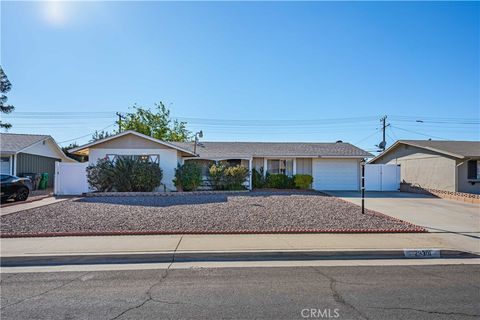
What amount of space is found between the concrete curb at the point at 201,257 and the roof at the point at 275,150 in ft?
53.1

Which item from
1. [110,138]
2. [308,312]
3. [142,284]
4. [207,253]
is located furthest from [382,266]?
[110,138]

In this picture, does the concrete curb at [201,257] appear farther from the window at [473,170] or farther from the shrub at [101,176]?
the window at [473,170]

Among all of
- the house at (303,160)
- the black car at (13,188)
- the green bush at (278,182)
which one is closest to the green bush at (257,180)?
the green bush at (278,182)

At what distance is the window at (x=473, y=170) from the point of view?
65.6 feet

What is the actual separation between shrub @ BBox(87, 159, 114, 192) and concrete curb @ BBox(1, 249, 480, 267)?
461 inches

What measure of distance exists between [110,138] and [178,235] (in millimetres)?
13273

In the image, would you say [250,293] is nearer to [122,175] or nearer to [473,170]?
[122,175]

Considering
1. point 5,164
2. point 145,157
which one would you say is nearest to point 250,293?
point 145,157

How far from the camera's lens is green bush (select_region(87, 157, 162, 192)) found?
17250 millimetres

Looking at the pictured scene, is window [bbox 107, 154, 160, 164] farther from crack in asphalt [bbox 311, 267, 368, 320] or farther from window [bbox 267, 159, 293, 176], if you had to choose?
crack in asphalt [bbox 311, 267, 368, 320]

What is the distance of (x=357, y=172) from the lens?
77.1 feet

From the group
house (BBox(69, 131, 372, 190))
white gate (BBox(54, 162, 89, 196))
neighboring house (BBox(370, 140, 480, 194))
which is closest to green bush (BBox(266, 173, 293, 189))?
house (BBox(69, 131, 372, 190))

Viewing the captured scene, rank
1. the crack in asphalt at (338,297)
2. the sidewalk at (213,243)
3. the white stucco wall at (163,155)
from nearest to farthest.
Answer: the crack in asphalt at (338,297) → the sidewalk at (213,243) → the white stucco wall at (163,155)

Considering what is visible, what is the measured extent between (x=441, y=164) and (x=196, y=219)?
18451mm
